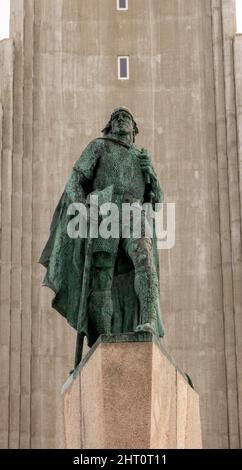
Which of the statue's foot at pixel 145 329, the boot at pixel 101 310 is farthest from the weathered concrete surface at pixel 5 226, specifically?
the statue's foot at pixel 145 329

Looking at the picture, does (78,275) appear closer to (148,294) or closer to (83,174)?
(148,294)

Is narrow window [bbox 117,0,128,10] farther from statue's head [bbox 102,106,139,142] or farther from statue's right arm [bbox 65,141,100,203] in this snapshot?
statue's right arm [bbox 65,141,100,203]

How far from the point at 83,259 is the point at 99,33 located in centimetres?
1249

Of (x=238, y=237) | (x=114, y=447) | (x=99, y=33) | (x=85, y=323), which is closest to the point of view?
(x=114, y=447)

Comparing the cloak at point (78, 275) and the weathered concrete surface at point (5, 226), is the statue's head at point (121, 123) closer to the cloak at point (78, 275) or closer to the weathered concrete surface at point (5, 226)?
the cloak at point (78, 275)

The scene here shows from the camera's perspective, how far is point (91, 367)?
412 inches

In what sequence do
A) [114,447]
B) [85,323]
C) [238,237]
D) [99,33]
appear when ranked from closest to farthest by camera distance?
[114,447] → [85,323] → [238,237] → [99,33]

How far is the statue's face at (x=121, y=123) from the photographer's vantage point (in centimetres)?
1216

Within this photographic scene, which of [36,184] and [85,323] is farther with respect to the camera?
[36,184]

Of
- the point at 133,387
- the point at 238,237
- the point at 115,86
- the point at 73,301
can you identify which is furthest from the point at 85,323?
the point at 115,86

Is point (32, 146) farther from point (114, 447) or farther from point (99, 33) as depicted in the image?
point (114, 447)

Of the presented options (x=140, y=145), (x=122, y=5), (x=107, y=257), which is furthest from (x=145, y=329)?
(x=122, y=5)

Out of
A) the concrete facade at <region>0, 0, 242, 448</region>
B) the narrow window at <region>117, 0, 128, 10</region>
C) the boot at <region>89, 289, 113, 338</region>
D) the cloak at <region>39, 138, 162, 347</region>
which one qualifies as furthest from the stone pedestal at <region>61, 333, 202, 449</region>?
the narrow window at <region>117, 0, 128, 10</region>

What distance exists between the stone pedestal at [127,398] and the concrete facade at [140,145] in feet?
33.9
